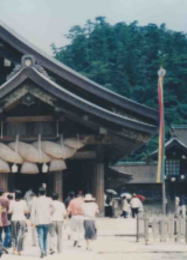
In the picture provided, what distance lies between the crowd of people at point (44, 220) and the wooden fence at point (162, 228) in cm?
179

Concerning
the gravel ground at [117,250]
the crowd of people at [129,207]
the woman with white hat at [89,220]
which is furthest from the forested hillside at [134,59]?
the woman with white hat at [89,220]

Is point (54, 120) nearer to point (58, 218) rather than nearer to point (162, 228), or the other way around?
point (162, 228)

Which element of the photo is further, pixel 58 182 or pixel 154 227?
pixel 58 182

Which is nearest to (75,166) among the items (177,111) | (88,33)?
(177,111)

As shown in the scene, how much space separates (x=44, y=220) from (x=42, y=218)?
57mm

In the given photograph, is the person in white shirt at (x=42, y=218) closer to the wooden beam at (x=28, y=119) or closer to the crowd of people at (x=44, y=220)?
the crowd of people at (x=44, y=220)

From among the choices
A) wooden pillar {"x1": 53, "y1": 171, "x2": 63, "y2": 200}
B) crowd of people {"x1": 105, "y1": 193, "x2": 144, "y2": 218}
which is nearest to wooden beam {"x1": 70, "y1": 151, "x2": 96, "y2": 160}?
wooden pillar {"x1": 53, "y1": 171, "x2": 63, "y2": 200}

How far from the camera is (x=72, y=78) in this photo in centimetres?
2175

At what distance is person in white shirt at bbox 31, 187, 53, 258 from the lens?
14422mm

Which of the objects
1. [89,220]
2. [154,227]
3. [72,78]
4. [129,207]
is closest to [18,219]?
[89,220]

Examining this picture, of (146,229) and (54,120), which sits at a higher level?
(54,120)

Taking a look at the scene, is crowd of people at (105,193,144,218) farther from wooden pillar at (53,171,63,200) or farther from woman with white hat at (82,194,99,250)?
woman with white hat at (82,194,99,250)

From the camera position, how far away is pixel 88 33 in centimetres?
9112

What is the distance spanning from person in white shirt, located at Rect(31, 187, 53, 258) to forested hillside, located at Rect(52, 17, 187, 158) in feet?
179
